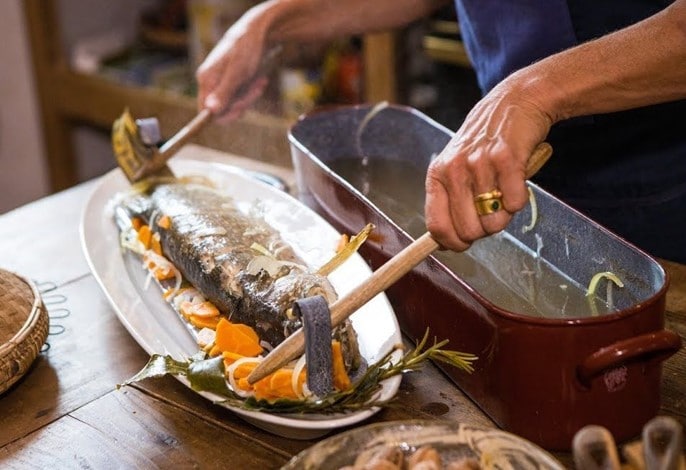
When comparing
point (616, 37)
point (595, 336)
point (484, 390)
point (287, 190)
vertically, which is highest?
point (616, 37)

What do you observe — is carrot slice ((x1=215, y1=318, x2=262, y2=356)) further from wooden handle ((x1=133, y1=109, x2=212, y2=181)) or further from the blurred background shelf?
the blurred background shelf

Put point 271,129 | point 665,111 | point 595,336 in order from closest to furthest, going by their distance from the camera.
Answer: point 595,336
point 665,111
point 271,129

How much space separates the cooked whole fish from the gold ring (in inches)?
9.4

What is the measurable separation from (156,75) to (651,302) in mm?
2923

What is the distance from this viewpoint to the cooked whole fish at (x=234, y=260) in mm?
1357

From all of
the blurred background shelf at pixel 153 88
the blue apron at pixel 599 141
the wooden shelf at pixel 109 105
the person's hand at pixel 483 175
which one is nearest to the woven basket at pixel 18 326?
the person's hand at pixel 483 175

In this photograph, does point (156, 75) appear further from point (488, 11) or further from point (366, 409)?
point (366, 409)

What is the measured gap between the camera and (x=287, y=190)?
6.84 feet

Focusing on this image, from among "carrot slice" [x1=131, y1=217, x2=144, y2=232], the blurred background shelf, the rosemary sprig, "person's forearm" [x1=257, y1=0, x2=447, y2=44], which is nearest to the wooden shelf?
the blurred background shelf

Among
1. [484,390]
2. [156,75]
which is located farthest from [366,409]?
[156,75]

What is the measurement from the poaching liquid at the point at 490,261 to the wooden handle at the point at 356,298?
0.23m

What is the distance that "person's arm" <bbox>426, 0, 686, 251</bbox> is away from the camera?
1.25 metres

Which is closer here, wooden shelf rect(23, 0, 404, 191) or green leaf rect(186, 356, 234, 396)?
green leaf rect(186, 356, 234, 396)

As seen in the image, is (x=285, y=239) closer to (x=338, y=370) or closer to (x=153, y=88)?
(x=338, y=370)
